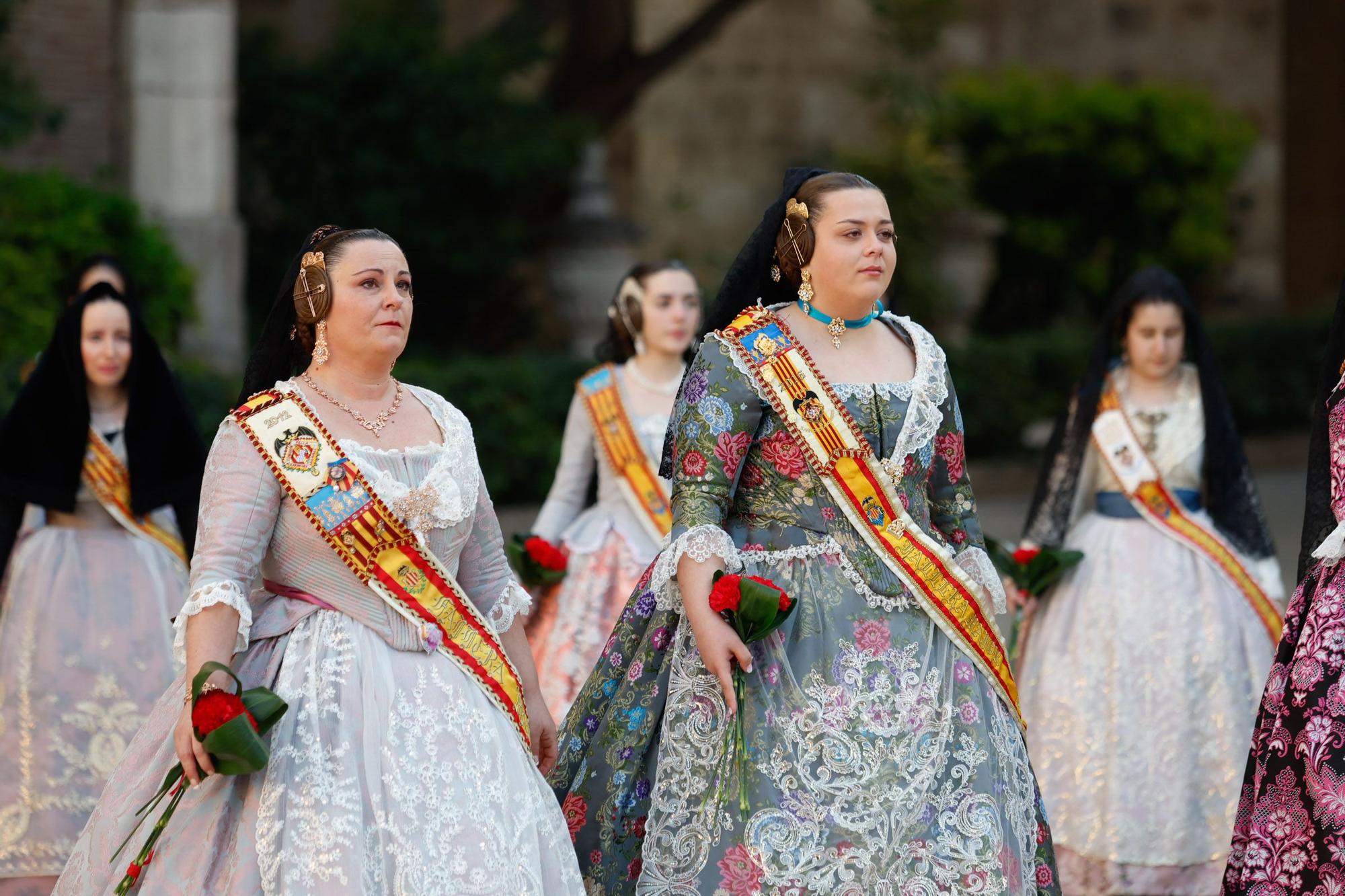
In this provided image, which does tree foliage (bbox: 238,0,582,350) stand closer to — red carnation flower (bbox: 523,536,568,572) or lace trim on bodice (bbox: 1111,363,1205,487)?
red carnation flower (bbox: 523,536,568,572)

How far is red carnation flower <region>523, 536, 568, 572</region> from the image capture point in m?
6.57

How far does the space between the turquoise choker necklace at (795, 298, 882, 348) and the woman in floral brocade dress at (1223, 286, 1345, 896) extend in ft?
3.49

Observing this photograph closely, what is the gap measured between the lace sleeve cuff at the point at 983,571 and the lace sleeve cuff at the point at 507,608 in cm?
102

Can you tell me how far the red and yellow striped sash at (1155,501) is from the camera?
6.32m

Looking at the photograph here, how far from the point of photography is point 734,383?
438 centimetres

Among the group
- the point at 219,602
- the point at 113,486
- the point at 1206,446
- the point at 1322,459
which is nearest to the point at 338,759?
the point at 219,602

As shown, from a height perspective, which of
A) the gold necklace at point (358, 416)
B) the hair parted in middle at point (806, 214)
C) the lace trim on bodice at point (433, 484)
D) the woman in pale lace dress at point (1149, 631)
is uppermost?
the hair parted in middle at point (806, 214)

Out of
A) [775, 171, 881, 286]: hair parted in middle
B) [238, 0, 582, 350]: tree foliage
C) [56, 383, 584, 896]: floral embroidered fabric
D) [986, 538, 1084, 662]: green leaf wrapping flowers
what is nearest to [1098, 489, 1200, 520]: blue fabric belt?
[986, 538, 1084, 662]: green leaf wrapping flowers

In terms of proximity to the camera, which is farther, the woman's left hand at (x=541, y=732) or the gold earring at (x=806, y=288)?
the gold earring at (x=806, y=288)

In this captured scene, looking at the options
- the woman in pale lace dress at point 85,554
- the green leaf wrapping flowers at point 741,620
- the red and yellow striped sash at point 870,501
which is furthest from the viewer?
the woman in pale lace dress at point 85,554

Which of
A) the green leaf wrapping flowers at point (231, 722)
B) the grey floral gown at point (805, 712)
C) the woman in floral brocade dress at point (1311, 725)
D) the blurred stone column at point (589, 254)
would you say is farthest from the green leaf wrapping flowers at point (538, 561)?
the blurred stone column at point (589, 254)

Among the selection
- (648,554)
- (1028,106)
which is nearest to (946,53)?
(1028,106)

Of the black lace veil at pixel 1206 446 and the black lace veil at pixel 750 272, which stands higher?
the black lace veil at pixel 750 272

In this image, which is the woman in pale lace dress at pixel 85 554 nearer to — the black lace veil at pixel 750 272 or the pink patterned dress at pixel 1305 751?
the black lace veil at pixel 750 272
